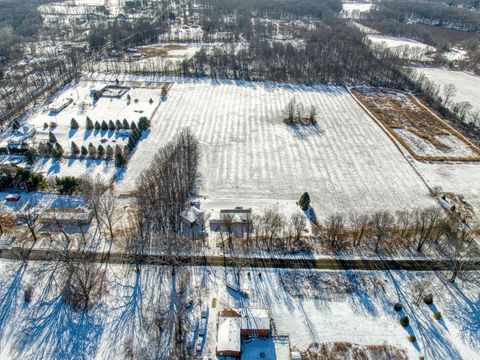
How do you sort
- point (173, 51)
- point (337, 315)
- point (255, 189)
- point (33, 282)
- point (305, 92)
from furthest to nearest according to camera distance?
1. point (173, 51)
2. point (305, 92)
3. point (255, 189)
4. point (33, 282)
5. point (337, 315)

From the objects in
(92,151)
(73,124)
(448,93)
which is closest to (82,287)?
(92,151)

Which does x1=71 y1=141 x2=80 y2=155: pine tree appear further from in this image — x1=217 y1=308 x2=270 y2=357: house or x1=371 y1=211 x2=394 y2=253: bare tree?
x1=371 y1=211 x2=394 y2=253: bare tree

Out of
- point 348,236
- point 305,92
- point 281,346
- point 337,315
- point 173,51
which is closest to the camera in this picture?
point 281,346

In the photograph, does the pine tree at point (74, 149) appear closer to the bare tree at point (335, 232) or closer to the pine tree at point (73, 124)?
the pine tree at point (73, 124)

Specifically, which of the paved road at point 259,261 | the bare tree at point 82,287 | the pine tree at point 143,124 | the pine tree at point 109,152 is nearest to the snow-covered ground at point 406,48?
the pine tree at point 143,124

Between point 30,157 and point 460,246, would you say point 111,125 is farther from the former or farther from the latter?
point 460,246

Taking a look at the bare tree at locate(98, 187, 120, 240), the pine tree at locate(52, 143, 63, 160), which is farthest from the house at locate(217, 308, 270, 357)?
the pine tree at locate(52, 143, 63, 160)

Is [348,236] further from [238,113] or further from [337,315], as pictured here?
[238,113]

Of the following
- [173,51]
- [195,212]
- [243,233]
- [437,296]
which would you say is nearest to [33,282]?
[195,212]
